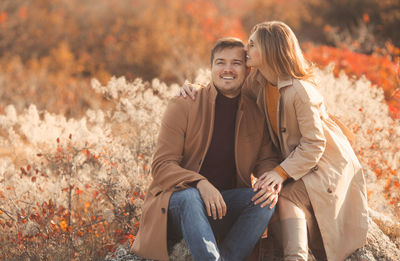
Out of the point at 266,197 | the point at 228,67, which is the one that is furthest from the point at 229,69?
the point at 266,197

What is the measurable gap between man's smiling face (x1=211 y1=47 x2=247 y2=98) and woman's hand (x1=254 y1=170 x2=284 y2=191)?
2.20 feet

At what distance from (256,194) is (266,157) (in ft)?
1.48

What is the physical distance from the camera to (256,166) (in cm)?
307

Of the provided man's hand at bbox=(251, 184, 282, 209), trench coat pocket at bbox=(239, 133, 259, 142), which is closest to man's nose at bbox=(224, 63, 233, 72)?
trench coat pocket at bbox=(239, 133, 259, 142)

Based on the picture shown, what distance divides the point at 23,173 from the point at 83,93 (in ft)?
19.0

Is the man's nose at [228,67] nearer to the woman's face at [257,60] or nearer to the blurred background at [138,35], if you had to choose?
the woman's face at [257,60]

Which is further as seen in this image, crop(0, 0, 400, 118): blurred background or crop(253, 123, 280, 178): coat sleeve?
crop(0, 0, 400, 118): blurred background

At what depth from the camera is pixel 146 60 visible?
11.7m

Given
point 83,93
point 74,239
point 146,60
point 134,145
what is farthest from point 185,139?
point 146,60

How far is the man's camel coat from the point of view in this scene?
8.87 feet

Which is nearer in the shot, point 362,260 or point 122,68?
point 362,260

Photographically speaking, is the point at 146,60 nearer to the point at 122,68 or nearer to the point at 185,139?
the point at 122,68

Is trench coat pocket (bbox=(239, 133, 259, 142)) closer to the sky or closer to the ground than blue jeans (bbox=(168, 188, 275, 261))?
closer to the sky

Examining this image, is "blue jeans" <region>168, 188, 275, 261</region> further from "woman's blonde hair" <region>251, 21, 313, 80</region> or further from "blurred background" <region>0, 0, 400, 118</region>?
"blurred background" <region>0, 0, 400, 118</region>
